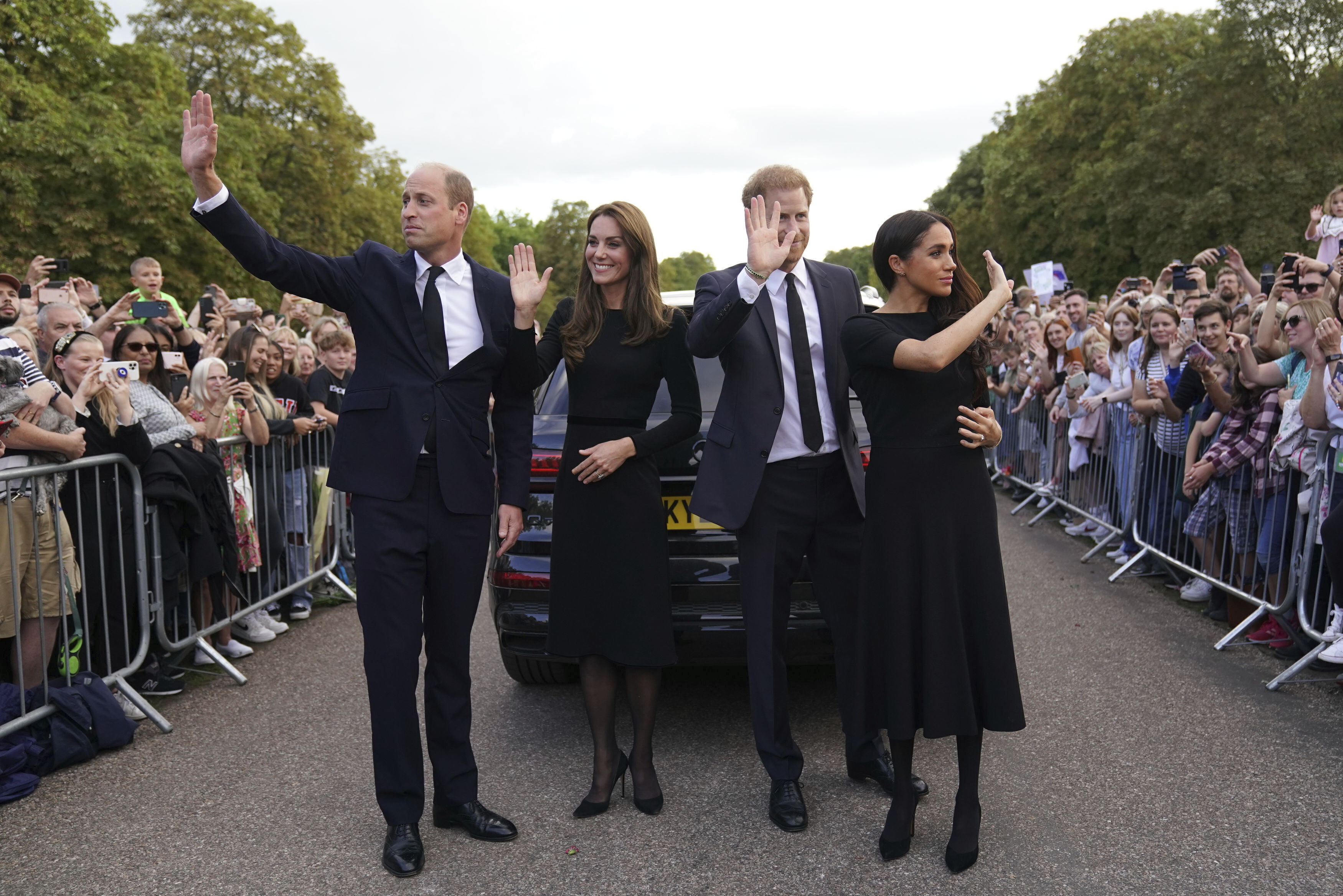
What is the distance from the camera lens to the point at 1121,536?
908cm

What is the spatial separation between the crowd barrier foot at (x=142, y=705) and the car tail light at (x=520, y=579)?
68.2 inches

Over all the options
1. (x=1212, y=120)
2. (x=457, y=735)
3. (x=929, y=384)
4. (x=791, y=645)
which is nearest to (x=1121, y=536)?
(x=791, y=645)

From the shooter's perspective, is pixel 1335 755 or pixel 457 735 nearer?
pixel 457 735

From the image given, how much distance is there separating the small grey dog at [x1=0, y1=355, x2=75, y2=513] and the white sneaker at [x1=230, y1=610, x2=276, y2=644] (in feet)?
6.24

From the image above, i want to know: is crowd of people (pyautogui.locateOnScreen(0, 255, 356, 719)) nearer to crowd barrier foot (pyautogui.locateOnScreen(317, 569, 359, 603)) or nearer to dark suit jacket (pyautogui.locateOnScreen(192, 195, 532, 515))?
crowd barrier foot (pyautogui.locateOnScreen(317, 569, 359, 603))

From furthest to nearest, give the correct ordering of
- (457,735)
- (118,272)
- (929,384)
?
(118,272), (457,735), (929,384)

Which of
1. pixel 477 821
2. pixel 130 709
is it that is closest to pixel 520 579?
pixel 477 821

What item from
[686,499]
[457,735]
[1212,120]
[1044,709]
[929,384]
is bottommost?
[1044,709]

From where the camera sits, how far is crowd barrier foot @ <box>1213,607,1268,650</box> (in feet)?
→ 20.7

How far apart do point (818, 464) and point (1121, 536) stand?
19.3ft

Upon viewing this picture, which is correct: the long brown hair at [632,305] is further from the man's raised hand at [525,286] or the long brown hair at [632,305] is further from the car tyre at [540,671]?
the car tyre at [540,671]

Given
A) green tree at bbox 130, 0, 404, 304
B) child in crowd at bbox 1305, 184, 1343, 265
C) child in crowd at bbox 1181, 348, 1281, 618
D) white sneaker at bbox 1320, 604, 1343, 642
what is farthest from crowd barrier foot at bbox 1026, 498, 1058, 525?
green tree at bbox 130, 0, 404, 304

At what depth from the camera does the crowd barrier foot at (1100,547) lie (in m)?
9.05

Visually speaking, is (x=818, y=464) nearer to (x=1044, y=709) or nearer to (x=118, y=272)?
(x=1044, y=709)
